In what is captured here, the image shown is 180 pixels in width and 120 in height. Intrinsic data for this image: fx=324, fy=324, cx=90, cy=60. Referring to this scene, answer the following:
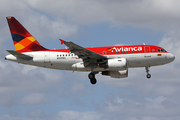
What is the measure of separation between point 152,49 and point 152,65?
7.99ft

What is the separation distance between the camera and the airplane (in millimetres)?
47656

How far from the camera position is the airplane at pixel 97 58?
47656 millimetres

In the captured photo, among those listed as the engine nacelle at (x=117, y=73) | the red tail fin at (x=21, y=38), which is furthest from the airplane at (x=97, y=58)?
the red tail fin at (x=21, y=38)

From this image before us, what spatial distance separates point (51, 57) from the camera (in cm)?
5009

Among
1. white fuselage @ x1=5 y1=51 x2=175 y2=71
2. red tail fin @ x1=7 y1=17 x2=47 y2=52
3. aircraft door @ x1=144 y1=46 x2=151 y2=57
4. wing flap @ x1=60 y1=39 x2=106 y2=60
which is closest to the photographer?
wing flap @ x1=60 y1=39 x2=106 y2=60

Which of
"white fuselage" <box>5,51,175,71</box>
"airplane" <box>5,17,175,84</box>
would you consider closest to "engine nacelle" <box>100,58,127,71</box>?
"airplane" <box>5,17,175,84</box>

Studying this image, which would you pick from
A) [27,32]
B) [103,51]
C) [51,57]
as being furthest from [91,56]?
[27,32]

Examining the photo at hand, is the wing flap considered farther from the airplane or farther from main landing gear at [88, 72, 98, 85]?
main landing gear at [88, 72, 98, 85]

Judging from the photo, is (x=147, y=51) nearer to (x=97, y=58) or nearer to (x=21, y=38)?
(x=97, y=58)

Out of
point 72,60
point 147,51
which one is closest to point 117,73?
point 147,51

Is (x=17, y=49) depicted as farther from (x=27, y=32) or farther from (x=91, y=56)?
(x=91, y=56)

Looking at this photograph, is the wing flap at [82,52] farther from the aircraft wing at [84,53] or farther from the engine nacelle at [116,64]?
the engine nacelle at [116,64]

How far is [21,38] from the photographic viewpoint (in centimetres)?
5369

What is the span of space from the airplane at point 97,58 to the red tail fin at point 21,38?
24.7 inches
